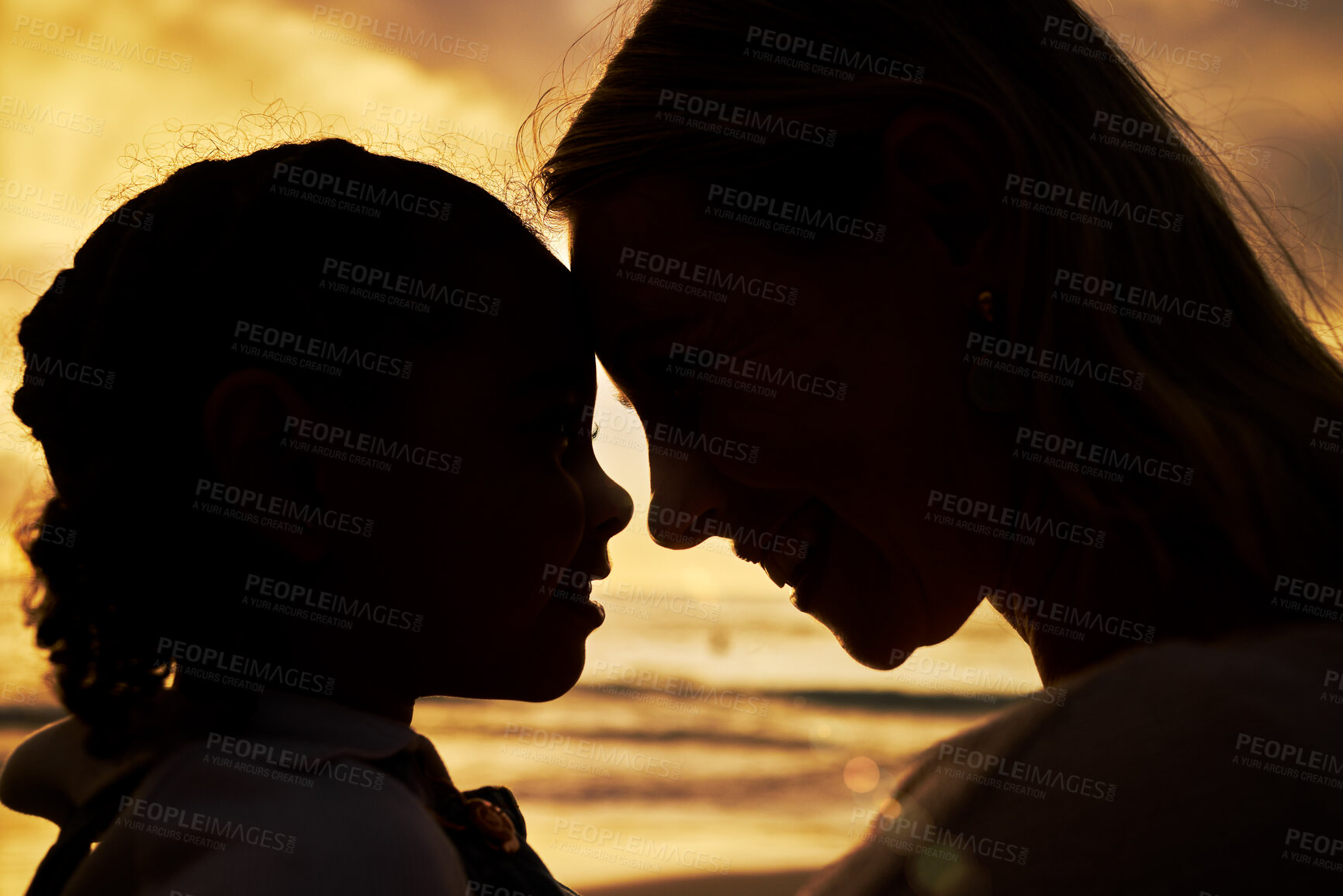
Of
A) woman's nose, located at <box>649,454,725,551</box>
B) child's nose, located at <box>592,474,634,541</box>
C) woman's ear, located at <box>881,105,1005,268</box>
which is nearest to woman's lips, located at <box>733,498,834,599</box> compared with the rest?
woman's nose, located at <box>649,454,725,551</box>

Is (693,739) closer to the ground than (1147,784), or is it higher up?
higher up

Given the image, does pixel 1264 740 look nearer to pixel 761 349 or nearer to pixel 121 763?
pixel 761 349

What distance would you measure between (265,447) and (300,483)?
94mm

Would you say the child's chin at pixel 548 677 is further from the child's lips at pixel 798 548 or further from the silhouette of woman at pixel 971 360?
the child's lips at pixel 798 548

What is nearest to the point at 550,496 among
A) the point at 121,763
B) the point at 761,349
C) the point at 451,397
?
the point at 451,397

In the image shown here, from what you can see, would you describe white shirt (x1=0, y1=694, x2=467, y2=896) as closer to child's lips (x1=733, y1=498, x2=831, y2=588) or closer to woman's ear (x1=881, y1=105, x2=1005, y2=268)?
child's lips (x1=733, y1=498, x2=831, y2=588)

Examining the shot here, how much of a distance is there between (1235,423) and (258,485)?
1709 mm

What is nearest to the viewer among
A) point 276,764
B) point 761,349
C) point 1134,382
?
point 276,764

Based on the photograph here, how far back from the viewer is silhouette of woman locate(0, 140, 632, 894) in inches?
74.1

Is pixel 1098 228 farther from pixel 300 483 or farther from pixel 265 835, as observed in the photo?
pixel 265 835

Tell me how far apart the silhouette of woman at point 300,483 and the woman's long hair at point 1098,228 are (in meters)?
0.55

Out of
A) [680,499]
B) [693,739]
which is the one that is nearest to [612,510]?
[680,499]

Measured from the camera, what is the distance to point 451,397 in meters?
2.08

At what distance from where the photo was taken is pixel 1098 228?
185 cm
